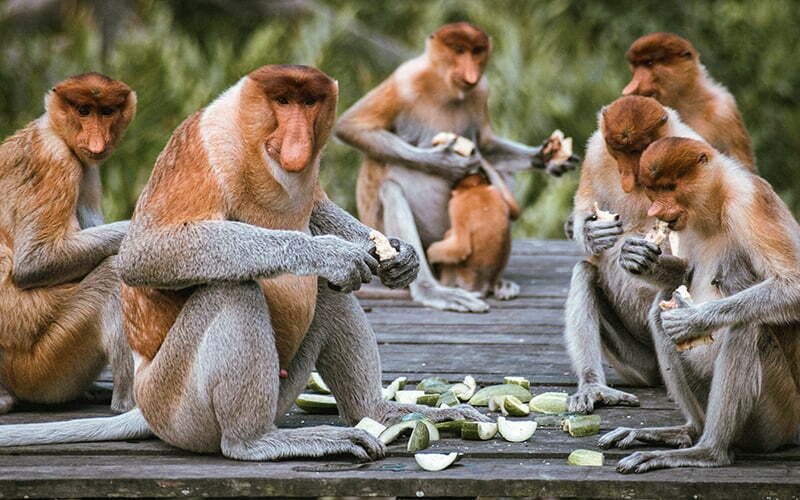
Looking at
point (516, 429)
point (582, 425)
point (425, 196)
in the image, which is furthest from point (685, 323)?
point (425, 196)

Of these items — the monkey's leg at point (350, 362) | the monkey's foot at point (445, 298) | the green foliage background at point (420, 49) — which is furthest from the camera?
the green foliage background at point (420, 49)

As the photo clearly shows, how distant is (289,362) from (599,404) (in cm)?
110

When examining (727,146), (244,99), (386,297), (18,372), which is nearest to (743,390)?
(244,99)

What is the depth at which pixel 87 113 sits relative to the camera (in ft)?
13.3

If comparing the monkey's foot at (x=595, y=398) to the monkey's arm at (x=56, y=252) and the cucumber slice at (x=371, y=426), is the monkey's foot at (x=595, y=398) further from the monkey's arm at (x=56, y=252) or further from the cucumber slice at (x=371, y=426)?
the monkey's arm at (x=56, y=252)

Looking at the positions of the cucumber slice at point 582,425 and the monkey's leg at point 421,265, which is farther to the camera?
the monkey's leg at point 421,265

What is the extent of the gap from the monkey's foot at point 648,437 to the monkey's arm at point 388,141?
293 cm

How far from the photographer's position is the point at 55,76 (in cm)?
877

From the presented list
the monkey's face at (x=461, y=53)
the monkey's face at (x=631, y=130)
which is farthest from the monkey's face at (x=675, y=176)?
the monkey's face at (x=461, y=53)

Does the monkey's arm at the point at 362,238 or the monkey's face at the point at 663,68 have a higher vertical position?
the monkey's face at the point at 663,68

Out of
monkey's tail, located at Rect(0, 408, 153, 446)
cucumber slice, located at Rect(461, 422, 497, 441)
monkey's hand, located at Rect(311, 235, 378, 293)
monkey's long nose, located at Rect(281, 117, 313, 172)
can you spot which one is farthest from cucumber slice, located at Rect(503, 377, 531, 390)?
monkey's long nose, located at Rect(281, 117, 313, 172)

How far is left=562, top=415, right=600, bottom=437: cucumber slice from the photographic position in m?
3.54

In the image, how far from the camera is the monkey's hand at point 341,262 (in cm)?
315

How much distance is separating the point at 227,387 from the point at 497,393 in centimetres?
114
